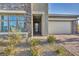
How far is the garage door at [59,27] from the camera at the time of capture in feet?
64.8

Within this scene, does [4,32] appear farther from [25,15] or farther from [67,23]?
[67,23]

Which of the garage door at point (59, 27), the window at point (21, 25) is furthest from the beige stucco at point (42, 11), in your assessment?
the garage door at point (59, 27)

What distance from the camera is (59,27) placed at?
66.0 ft

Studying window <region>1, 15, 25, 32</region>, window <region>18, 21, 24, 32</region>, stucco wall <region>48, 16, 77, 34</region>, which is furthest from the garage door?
window <region>1, 15, 25, 32</region>

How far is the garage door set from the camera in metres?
19.8

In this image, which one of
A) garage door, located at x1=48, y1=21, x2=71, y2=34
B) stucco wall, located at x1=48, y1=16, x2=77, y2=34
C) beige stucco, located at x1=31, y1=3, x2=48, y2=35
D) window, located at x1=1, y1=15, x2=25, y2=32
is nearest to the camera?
window, located at x1=1, y1=15, x2=25, y2=32

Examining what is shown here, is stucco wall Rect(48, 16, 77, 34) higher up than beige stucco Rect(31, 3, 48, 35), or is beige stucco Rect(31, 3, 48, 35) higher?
beige stucco Rect(31, 3, 48, 35)

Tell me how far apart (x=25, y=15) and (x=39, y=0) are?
791 centimetres

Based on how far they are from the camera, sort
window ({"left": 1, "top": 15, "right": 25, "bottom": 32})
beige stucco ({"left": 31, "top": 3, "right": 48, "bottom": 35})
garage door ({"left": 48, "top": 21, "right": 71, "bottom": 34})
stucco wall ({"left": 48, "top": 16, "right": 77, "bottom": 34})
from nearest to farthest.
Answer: window ({"left": 1, "top": 15, "right": 25, "bottom": 32}) → beige stucco ({"left": 31, "top": 3, "right": 48, "bottom": 35}) → stucco wall ({"left": 48, "top": 16, "right": 77, "bottom": 34}) → garage door ({"left": 48, "top": 21, "right": 71, "bottom": 34})

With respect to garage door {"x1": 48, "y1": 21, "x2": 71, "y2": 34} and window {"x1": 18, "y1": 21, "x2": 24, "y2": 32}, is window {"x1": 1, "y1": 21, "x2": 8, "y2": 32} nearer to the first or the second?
window {"x1": 18, "y1": 21, "x2": 24, "y2": 32}

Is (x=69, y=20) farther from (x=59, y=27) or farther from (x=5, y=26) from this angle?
(x=5, y=26)

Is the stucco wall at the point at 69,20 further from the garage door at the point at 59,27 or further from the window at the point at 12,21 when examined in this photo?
the window at the point at 12,21

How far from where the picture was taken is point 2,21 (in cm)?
1179

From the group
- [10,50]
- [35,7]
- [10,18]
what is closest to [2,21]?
[10,18]
